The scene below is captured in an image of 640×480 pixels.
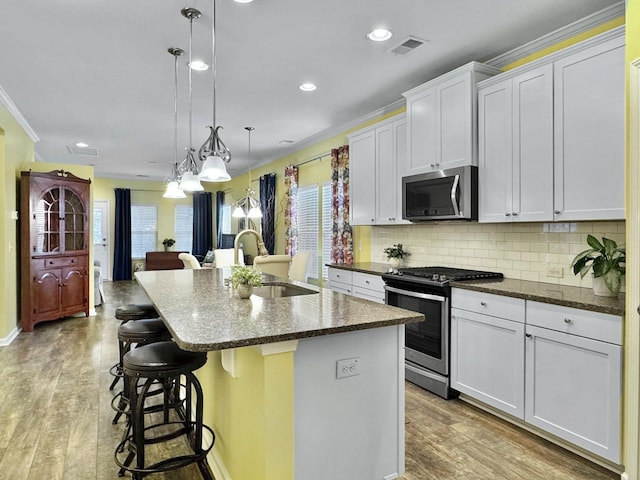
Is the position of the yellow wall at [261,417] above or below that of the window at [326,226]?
below

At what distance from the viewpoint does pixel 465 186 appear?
327cm

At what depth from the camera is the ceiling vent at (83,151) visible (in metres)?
7.06

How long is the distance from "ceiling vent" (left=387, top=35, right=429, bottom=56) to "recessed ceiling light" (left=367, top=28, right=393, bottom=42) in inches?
6.1

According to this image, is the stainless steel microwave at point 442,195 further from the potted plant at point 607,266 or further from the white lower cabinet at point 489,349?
the potted plant at point 607,266

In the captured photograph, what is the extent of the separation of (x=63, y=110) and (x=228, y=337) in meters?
4.77

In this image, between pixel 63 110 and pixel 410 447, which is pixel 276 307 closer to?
pixel 410 447

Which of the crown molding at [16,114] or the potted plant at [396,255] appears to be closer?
the crown molding at [16,114]

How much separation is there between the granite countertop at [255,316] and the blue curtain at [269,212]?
16.2 ft

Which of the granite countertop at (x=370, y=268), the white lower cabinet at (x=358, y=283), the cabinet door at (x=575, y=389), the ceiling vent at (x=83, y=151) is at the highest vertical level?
the ceiling vent at (x=83, y=151)

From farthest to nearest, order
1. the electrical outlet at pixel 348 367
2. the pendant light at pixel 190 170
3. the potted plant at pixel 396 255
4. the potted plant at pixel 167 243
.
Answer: the potted plant at pixel 167 243 < the potted plant at pixel 396 255 < the pendant light at pixel 190 170 < the electrical outlet at pixel 348 367

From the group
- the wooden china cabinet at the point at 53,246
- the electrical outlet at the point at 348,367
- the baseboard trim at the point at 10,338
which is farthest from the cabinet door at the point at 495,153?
the wooden china cabinet at the point at 53,246

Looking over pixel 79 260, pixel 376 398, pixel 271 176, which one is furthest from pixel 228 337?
pixel 271 176

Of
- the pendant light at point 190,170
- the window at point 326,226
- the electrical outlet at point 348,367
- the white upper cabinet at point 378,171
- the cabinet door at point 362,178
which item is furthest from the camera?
the window at point 326,226

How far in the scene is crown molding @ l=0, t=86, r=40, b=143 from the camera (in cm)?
432
